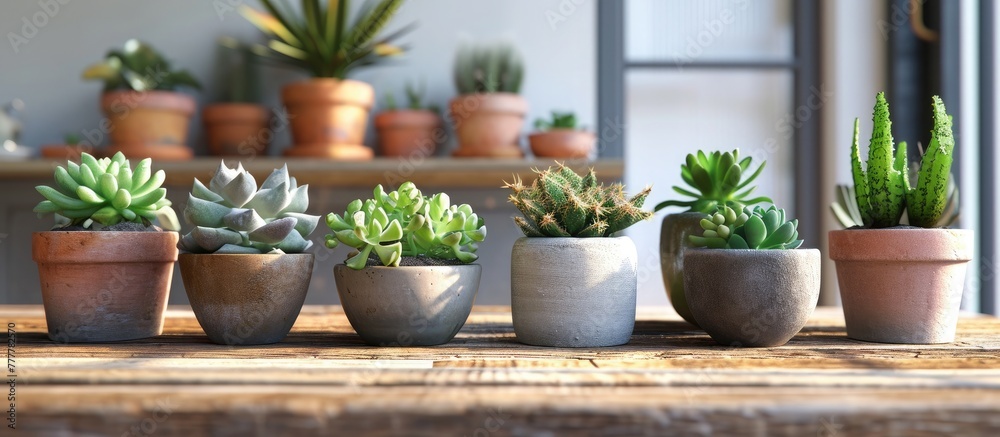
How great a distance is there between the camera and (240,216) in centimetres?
69

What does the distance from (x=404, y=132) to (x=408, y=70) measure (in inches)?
9.3

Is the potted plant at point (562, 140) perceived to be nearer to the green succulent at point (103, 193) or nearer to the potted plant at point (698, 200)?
the potted plant at point (698, 200)

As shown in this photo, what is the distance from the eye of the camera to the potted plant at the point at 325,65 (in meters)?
1.82

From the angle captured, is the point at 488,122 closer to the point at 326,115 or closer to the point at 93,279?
the point at 326,115

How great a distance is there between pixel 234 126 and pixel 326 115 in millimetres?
281

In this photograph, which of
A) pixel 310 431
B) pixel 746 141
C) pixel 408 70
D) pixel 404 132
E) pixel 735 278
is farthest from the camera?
pixel 746 141

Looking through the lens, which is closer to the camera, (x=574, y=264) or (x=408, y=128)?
(x=574, y=264)

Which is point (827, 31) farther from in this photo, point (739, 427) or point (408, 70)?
point (739, 427)

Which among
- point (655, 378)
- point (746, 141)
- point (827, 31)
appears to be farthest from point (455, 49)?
point (655, 378)

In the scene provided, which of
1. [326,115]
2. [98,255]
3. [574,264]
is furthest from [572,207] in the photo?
[326,115]

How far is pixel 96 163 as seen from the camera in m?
0.75

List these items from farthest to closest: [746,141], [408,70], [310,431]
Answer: [746,141] < [408,70] < [310,431]

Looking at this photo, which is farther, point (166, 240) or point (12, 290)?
point (12, 290)

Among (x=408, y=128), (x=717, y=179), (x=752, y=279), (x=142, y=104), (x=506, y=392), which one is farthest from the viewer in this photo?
(x=408, y=128)
